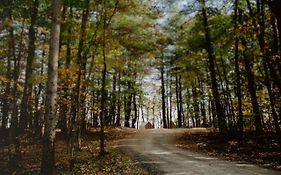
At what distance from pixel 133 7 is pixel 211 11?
7.83 m

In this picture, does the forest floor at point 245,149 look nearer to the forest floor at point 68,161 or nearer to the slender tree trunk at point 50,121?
the forest floor at point 68,161

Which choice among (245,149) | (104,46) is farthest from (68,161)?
(245,149)

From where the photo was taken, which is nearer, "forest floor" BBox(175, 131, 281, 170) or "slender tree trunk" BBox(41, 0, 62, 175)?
"slender tree trunk" BBox(41, 0, 62, 175)

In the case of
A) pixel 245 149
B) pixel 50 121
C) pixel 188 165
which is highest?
pixel 50 121

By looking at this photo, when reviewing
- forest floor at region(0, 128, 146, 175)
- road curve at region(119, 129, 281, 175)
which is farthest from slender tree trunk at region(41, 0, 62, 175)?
road curve at region(119, 129, 281, 175)

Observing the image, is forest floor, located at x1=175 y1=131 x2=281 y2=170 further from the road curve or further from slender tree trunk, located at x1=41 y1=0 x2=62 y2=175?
slender tree trunk, located at x1=41 y1=0 x2=62 y2=175

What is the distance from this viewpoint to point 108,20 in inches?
731

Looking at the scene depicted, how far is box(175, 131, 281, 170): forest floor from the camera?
51.0 feet

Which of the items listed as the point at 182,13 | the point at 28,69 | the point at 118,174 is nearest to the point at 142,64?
the point at 182,13

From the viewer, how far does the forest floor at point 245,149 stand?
15.6m

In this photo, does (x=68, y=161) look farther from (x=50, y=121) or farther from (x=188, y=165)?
(x=50, y=121)

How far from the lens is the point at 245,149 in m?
18.9

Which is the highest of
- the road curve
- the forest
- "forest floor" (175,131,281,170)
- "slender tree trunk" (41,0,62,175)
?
the forest

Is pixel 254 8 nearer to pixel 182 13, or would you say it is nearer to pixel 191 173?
pixel 182 13
